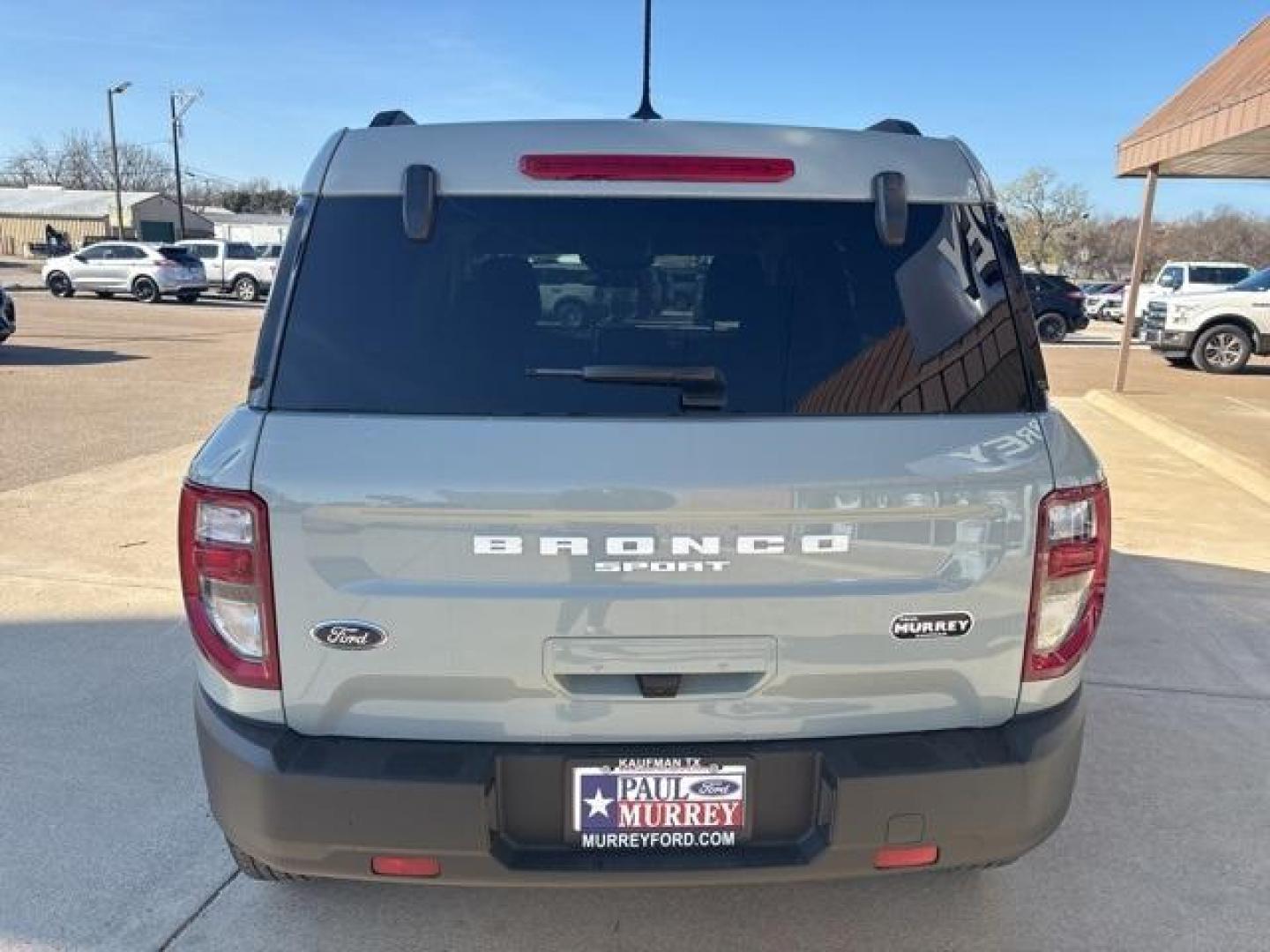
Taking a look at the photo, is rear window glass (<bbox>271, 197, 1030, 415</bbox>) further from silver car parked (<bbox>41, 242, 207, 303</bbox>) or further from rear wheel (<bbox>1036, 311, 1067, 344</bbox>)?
silver car parked (<bbox>41, 242, 207, 303</bbox>)

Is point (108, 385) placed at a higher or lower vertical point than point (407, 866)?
lower

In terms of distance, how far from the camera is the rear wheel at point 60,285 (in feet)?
100

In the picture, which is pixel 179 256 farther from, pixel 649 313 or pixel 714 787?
pixel 714 787

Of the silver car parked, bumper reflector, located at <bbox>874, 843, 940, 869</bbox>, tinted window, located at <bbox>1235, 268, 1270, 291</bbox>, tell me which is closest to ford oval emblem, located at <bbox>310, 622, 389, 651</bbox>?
bumper reflector, located at <bbox>874, 843, 940, 869</bbox>

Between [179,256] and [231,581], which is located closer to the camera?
[231,581]

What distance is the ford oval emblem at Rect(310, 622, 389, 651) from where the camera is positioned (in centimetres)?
197

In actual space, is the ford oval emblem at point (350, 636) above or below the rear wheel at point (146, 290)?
above

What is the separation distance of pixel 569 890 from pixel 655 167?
76.6 inches

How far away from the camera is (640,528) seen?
1952mm

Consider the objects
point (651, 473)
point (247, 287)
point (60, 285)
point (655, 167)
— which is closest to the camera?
point (651, 473)

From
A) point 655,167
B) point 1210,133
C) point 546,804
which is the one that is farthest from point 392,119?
point 1210,133

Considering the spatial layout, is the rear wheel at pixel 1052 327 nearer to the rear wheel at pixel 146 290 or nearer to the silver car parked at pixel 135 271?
the silver car parked at pixel 135 271

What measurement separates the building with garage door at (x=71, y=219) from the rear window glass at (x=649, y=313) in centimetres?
7519

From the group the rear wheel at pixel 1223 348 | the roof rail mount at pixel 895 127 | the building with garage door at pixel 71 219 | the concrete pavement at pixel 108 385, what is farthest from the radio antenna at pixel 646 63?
the building with garage door at pixel 71 219
